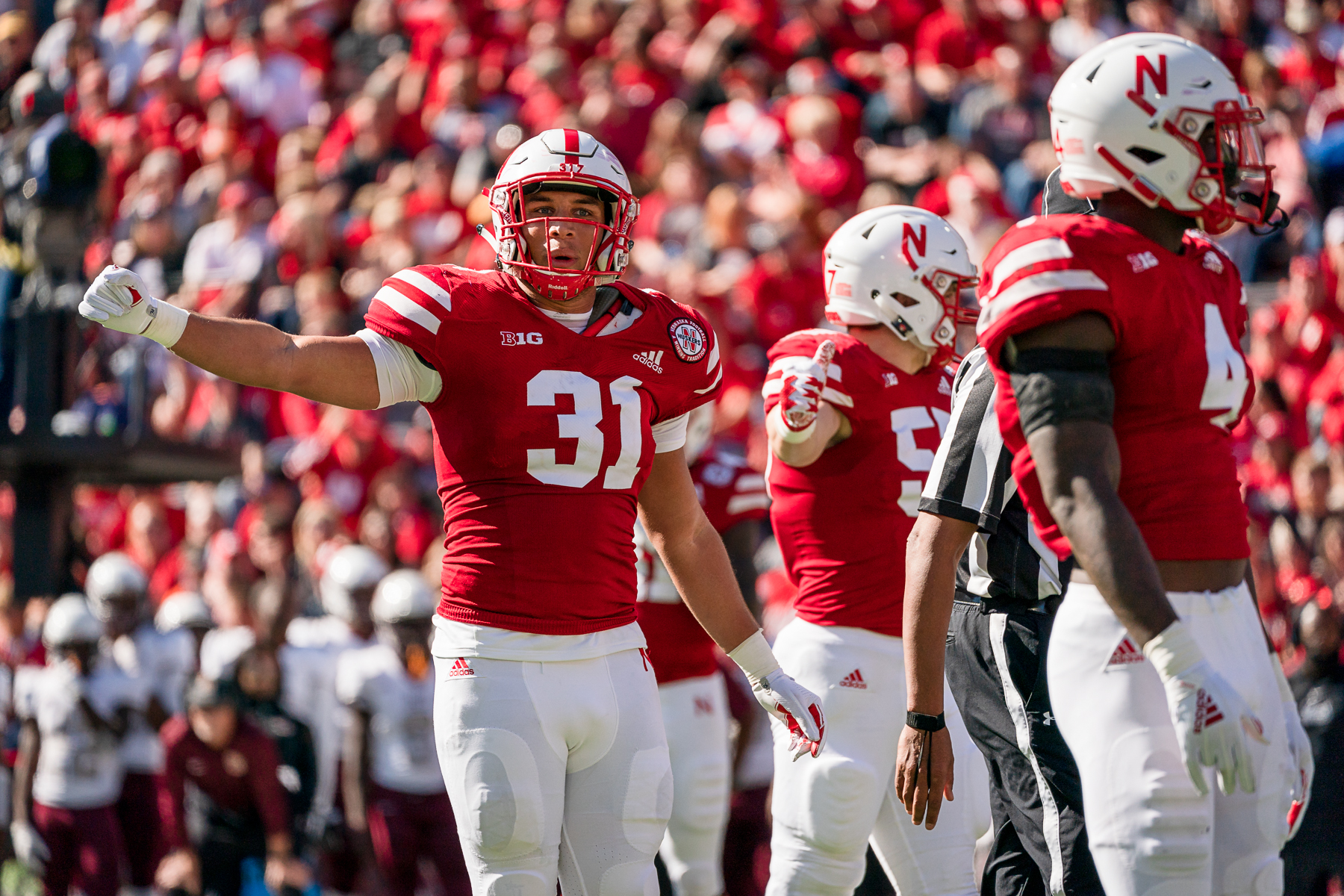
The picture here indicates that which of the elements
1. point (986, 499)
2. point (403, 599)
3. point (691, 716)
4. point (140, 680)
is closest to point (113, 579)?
point (140, 680)

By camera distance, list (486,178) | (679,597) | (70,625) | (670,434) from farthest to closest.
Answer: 1. (486,178)
2. (70,625)
3. (679,597)
4. (670,434)

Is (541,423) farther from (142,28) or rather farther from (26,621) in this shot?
(142,28)

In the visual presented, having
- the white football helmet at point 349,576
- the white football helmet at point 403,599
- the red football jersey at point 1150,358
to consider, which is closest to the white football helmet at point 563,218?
the red football jersey at point 1150,358

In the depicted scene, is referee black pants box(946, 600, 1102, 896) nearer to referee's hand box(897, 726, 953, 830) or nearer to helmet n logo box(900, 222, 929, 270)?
referee's hand box(897, 726, 953, 830)

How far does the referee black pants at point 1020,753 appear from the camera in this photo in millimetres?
3297

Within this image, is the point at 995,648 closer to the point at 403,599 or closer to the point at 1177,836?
the point at 1177,836

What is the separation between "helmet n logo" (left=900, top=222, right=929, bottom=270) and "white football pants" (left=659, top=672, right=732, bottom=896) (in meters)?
1.62

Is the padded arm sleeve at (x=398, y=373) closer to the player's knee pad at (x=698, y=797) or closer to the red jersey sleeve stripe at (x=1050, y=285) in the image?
the red jersey sleeve stripe at (x=1050, y=285)

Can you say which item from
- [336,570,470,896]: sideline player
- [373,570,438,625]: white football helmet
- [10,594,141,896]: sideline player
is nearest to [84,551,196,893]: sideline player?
[10,594,141,896]: sideline player

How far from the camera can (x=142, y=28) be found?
45.5 feet

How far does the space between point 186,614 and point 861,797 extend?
4913mm

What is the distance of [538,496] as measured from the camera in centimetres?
347

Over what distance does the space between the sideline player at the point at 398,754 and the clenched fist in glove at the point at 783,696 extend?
3.64 m

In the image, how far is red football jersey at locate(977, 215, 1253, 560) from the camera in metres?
2.76
